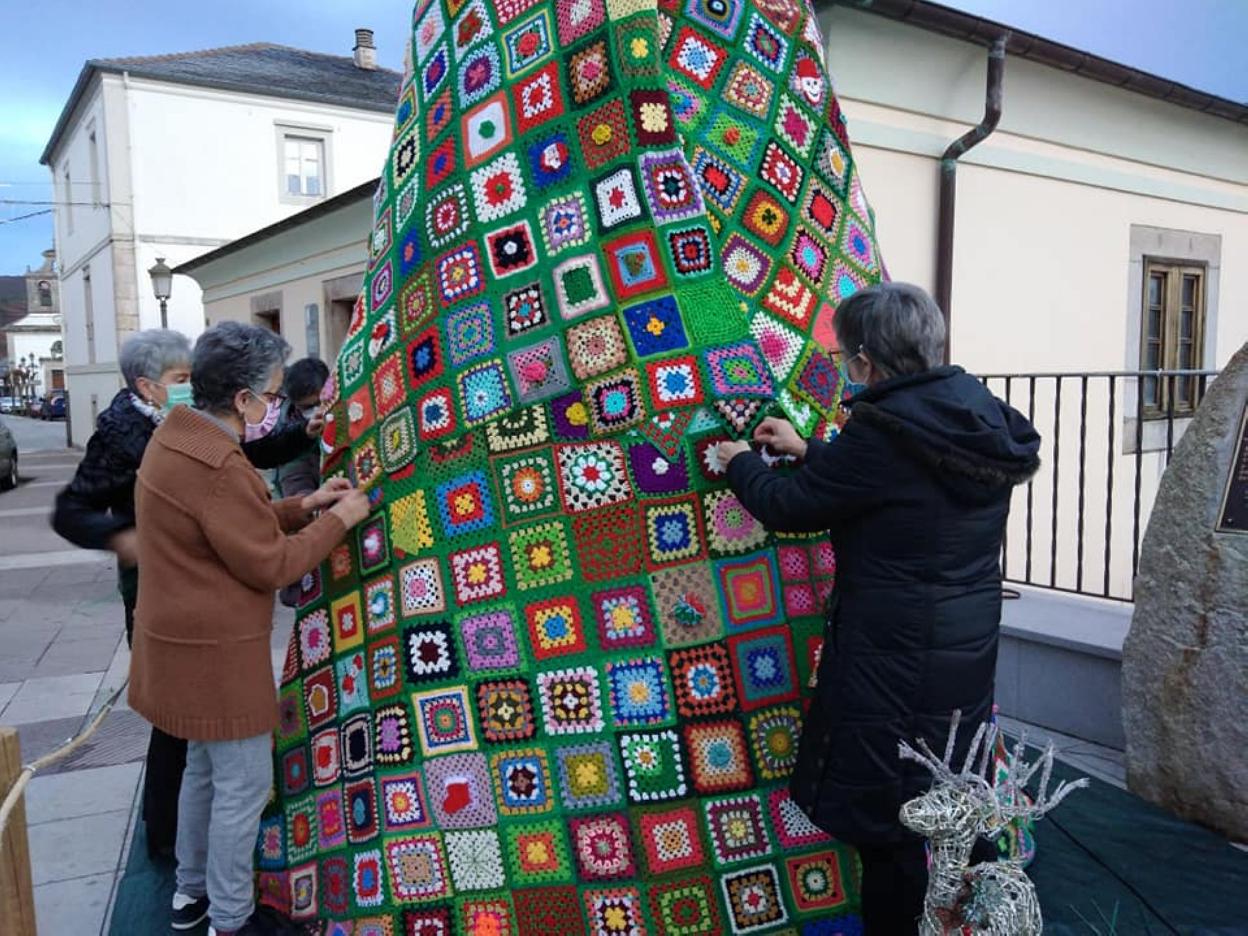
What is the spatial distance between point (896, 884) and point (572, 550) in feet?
3.28

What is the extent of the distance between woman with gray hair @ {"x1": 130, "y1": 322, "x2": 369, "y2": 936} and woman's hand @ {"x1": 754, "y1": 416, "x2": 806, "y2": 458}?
1020mm

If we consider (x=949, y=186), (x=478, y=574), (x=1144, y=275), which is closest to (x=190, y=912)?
(x=478, y=574)

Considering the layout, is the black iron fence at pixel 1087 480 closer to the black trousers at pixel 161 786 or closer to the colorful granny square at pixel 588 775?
the colorful granny square at pixel 588 775

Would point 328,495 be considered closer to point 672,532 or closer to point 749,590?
point 672,532

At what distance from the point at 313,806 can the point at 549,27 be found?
6.73 feet

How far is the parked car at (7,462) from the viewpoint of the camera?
1468cm

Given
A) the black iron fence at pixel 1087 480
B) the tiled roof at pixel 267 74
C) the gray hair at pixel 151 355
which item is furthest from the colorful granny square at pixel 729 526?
the tiled roof at pixel 267 74

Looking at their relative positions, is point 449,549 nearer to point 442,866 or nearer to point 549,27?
point 442,866

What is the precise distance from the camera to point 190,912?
8.39 feet

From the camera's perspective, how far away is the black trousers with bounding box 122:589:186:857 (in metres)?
2.82

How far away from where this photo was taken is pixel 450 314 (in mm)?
2508

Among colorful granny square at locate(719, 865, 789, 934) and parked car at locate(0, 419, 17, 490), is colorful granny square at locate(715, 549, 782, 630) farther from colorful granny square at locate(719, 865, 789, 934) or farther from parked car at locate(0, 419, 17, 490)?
parked car at locate(0, 419, 17, 490)

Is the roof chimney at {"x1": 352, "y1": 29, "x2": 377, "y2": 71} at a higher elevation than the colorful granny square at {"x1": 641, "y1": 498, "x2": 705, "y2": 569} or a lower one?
higher

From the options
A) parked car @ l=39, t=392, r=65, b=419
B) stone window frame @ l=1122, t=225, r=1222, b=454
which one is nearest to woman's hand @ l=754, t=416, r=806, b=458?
stone window frame @ l=1122, t=225, r=1222, b=454
